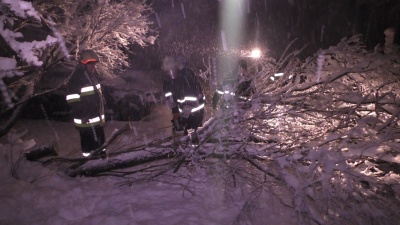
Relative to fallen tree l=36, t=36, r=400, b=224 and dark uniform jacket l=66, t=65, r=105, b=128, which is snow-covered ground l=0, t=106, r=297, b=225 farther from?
dark uniform jacket l=66, t=65, r=105, b=128

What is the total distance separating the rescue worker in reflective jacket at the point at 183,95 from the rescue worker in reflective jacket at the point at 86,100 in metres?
1.16

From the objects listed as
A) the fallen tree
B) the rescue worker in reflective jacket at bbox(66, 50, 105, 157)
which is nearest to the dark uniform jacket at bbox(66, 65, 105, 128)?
the rescue worker in reflective jacket at bbox(66, 50, 105, 157)

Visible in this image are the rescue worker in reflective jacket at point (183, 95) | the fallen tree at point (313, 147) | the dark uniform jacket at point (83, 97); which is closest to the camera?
the fallen tree at point (313, 147)

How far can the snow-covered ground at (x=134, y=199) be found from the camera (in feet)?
9.87

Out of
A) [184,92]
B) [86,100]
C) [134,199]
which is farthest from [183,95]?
[134,199]

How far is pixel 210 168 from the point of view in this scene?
12.6 feet

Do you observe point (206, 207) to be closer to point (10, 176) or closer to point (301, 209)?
point (301, 209)

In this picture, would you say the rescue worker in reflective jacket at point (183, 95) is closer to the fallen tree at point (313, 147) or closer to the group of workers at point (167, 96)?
the group of workers at point (167, 96)

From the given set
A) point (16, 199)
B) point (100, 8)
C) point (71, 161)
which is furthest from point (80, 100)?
point (100, 8)

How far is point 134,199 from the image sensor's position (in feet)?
11.0

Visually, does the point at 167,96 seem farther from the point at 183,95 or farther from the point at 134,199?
the point at 134,199

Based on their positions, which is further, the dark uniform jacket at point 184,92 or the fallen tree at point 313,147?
the dark uniform jacket at point 184,92

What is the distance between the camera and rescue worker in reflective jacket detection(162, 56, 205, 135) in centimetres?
483

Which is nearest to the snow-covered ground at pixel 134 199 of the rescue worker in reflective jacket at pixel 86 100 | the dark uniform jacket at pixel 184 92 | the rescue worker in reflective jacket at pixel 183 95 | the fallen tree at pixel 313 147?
the fallen tree at pixel 313 147
